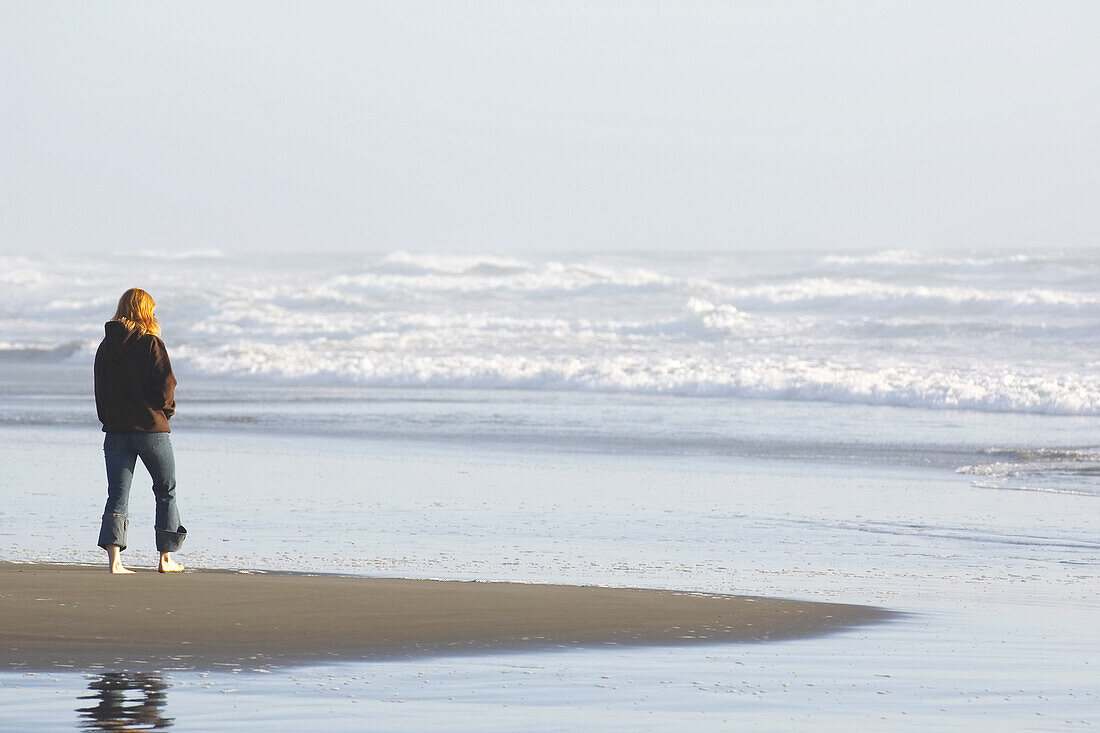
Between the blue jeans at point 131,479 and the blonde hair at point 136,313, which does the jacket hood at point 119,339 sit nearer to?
the blonde hair at point 136,313

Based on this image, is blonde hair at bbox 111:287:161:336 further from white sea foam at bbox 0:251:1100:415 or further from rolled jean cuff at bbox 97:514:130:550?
white sea foam at bbox 0:251:1100:415

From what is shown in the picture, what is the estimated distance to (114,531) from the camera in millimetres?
6531

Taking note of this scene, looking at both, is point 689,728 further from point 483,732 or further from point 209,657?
point 209,657

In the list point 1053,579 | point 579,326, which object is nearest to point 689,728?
point 1053,579

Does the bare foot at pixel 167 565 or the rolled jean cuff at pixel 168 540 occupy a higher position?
the rolled jean cuff at pixel 168 540

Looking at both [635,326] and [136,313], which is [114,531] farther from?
[635,326]

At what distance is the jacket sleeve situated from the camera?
6418 millimetres

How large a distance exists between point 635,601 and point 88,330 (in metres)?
34.3

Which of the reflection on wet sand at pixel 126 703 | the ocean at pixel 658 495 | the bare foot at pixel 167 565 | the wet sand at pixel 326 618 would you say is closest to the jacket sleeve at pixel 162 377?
the bare foot at pixel 167 565

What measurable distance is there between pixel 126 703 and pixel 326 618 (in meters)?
1.30

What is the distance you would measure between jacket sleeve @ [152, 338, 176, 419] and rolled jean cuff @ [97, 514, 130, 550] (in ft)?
1.67

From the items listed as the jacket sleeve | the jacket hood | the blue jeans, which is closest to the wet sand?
the blue jeans

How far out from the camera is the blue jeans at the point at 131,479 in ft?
21.4

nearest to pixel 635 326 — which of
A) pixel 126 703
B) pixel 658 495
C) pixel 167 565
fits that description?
pixel 658 495
